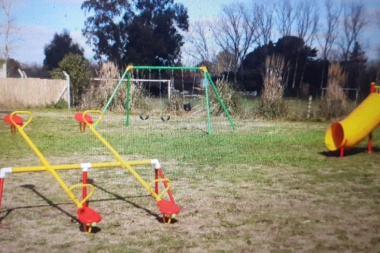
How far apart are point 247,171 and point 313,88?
20838 millimetres

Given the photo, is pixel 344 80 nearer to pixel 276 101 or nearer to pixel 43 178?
pixel 276 101

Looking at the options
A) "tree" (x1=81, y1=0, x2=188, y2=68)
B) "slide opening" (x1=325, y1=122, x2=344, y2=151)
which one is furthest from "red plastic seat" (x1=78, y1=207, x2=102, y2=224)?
"tree" (x1=81, y1=0, x2=188, y2=68)

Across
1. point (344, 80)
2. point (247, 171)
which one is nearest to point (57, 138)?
point (247, 171)

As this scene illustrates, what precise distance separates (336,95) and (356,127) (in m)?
7.92

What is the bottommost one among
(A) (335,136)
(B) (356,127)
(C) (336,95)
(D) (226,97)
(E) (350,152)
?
(E) (350,152)

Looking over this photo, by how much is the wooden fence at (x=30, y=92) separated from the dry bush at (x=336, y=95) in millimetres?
13685

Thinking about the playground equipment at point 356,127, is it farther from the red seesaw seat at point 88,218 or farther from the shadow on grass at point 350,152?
the red seesaw seat at point 88,218

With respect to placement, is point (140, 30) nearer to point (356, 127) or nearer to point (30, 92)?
point (30, 92)

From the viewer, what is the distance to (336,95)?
15.8 m

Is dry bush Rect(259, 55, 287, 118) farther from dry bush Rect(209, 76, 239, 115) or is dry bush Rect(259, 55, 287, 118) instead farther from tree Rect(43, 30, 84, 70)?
tree Rect(43, 30, 84, 70)

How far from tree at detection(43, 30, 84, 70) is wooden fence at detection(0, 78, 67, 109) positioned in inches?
816

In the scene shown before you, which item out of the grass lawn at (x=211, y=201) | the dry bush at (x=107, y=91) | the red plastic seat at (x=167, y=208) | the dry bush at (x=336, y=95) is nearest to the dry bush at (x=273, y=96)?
the dry bush at (x=336, y=95)

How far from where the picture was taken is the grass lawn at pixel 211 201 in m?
3.72

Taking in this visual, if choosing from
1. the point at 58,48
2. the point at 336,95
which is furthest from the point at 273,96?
the point at 58,48
